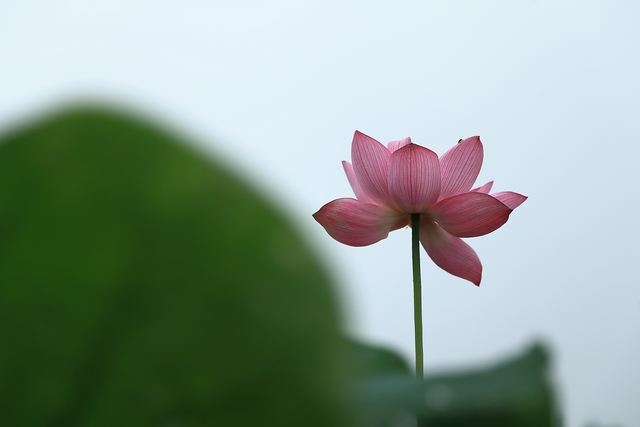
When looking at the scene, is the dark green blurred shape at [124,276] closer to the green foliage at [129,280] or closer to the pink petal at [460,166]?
the green foliage at [129,280]

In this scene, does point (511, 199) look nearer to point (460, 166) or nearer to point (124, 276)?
point (460, 166)

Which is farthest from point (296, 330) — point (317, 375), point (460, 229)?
point (460, 229)

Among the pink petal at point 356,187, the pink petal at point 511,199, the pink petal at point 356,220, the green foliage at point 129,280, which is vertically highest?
the pink petal at point 356,187

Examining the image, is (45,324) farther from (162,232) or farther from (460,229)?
(460,229)

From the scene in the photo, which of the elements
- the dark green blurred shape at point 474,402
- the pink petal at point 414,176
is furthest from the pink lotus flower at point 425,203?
the dark green blurred shape at point 474,402

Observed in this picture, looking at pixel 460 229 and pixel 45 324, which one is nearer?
pixel 45 324
